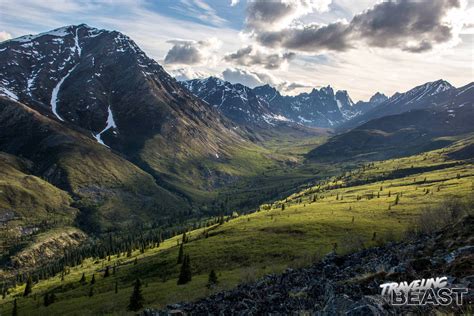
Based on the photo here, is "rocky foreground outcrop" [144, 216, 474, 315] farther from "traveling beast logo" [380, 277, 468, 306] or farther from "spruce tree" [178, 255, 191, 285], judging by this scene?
"spruce tree" [178, 255, 191, 285]

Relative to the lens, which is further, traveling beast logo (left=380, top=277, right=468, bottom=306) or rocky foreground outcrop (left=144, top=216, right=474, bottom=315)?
rocky foreground outcrop (left=144, top=216, right=474, bottom=315)

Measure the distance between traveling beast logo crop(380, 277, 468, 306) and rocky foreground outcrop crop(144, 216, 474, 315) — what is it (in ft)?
1.09

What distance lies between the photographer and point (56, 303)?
461 ft

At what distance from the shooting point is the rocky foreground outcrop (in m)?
20.1

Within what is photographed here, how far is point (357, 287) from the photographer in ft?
94.9

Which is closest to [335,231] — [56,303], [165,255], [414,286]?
[165,255]

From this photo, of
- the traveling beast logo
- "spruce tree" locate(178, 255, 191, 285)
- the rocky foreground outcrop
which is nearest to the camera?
the traveling beast logo

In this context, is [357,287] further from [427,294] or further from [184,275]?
[184,275]

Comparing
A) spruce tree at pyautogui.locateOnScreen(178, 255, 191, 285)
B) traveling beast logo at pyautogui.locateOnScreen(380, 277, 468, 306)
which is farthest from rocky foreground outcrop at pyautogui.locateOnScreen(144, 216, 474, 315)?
spruce tree at pyautogui.locateOnScreen(178, 255, 191, 285)

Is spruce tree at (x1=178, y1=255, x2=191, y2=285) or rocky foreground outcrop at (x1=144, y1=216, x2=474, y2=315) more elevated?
rocky foreground outcrop at (x1=144, y1=216, x2=474, y2=315)

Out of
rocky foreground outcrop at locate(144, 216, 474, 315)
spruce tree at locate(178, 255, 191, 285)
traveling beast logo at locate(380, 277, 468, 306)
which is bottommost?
spruce tree at locate(178, 255, 191, 285)

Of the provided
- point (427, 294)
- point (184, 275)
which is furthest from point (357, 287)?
point (184, 275)

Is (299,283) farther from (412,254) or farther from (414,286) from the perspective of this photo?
(414,286)

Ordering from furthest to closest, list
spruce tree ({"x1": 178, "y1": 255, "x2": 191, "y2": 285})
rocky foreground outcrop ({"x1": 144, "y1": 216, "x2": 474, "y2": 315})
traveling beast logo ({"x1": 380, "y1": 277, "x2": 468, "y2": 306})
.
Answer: spruce tree ({"x1": 178, "y1": 255, "x2": 191, "y2": 285}), rocky foreground outcrop ({"x1": 144, "y1": 216, "x2": 474, "y2": 315}), traveling beast logo ({"x1": 380, "y1": 277, "x2": 468, "y2": 306})
